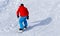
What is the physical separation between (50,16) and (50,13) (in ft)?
1.49

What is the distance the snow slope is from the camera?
16.0m

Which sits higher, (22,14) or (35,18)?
(22,14)

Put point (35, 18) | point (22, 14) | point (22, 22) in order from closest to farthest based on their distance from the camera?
point (22, 14) < point (22, 22) < point (35, 18)

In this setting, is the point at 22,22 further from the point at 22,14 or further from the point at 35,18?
the point at 35,18

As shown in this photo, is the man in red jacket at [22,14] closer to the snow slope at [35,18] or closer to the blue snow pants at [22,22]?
the blue snow pants at [22,22]

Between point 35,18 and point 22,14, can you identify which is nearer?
point 22,14

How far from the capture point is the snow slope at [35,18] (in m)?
16.0

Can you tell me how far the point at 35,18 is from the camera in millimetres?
17969

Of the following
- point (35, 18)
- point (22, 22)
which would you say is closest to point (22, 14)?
point (22, 22)

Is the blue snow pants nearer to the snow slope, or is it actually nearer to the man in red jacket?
the man in red jacket

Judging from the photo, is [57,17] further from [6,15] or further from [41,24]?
[6,15]

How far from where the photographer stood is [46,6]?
19703mm

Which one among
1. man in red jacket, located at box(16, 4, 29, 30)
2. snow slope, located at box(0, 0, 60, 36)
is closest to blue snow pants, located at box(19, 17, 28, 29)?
man in red jacket, located at box(16, 4, 29, 30)

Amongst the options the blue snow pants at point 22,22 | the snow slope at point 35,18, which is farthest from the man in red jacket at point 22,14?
the snow slope at point 35,18
